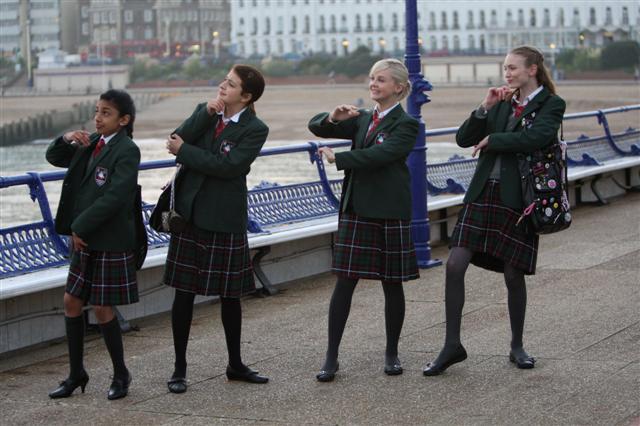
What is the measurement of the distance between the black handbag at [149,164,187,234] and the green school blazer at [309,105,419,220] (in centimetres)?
83

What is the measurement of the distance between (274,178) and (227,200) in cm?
3047

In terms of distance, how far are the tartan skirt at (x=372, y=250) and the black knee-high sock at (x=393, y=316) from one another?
9 cm

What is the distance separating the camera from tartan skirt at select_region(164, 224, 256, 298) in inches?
276

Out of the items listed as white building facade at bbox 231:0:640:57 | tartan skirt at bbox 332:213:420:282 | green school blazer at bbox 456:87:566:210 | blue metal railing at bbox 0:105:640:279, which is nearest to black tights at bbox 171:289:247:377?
tartan skirt at bbox 332:213:420:282

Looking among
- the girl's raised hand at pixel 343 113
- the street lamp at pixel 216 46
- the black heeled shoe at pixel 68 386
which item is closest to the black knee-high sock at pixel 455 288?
the girl's raised hand at pixel 343 113

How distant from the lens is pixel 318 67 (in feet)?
449

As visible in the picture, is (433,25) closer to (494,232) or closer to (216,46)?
(216,46)

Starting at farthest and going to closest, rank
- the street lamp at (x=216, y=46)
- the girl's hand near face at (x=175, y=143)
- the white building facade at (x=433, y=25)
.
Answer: the street lamp at (x=216, y=46)
the white building facade at (x=433, y=25)
the girl's hand near face at (x=175, y=143)

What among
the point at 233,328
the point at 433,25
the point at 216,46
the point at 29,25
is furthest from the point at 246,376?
the point at 29,25

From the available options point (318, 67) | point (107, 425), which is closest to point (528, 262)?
point (107, 425)

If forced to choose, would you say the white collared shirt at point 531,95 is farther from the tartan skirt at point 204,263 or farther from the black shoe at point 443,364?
the tartan skirt at point 204,263

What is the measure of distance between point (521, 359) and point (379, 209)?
1.07 metres

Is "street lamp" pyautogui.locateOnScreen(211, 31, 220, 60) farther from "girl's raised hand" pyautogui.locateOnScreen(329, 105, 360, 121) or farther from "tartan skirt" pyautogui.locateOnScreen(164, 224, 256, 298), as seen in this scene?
"tartan skirt" pyautogui.locateOnScreen(164, 224, 256, 298)

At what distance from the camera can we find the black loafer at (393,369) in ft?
23.5
